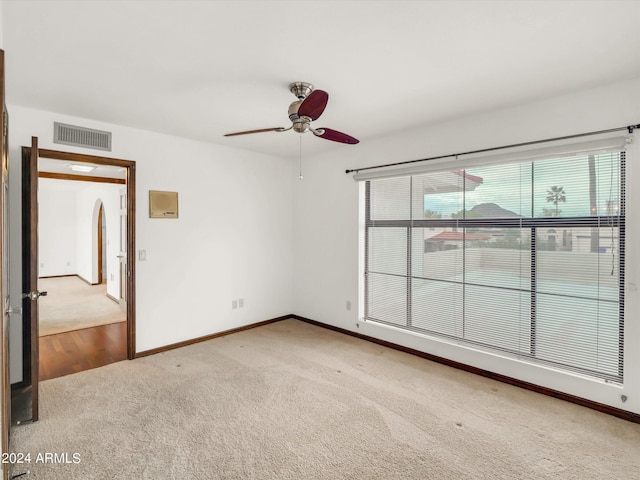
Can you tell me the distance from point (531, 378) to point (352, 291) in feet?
6.89

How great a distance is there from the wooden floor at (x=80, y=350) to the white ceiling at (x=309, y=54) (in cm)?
248

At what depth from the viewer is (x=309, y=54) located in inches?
82.9

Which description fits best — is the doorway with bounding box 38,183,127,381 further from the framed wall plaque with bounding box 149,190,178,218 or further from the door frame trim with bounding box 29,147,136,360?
the framed wall plaque with bounding box 149,190,178,218

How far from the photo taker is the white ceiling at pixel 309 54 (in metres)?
1.72

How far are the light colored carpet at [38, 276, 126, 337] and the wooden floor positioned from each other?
0.35 m

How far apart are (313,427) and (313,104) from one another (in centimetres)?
220

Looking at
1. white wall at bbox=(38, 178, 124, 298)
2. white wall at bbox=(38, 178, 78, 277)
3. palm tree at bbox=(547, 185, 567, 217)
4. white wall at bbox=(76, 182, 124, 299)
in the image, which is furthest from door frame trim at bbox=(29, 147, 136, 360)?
white wall at bbox=(38, 178, 78, 277)

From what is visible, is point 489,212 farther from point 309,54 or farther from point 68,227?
point 68,227

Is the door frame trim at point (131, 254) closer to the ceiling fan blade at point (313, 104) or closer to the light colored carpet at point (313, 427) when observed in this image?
the light colored carpet at point (313, 427)

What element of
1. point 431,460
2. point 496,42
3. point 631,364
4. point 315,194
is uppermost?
point 496,42

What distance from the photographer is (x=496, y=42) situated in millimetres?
1982

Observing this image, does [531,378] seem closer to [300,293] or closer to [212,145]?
[300,293]

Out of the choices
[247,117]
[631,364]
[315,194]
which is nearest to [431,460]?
[631,364]

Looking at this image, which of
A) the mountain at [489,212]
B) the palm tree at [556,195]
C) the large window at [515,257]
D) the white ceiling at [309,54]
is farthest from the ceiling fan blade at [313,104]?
the palm tree at [556,195]
